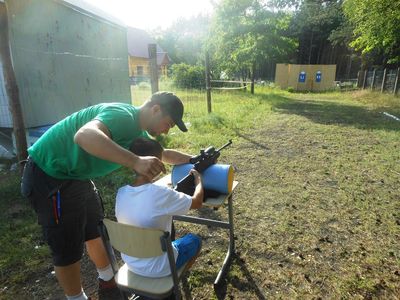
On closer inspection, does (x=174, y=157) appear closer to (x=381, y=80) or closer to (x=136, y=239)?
(x=136, y=239)

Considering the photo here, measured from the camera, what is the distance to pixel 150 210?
6.46 feet

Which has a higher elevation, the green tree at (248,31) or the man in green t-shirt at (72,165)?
the green tree at (248,31)

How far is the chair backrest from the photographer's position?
1807mm

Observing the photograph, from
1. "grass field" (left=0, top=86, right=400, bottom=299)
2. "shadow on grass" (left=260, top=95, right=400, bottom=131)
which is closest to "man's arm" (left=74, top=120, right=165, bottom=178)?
"grass field" (left=0, top=86, right=400, bottom=299)

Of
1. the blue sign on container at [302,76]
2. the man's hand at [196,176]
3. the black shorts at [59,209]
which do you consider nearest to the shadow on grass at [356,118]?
the man's hand at [196,176]

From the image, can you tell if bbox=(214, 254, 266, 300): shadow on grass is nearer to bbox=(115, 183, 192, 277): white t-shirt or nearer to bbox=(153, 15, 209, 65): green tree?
bbox=(115, 183, 192, 277): white t-shirt

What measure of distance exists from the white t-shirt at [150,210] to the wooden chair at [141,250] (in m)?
0.06

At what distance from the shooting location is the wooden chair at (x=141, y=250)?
182cm

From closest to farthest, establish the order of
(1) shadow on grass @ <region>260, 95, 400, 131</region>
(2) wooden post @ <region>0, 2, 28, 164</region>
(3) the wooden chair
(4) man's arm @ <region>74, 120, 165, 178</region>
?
(4) man's arm @ <region>74, 120, 165, 178</region> → (3) the wooden chair → (2) wooden post @ <region>0, 2, 28, 164</region> → (1) shadow on grass @ <region>260, 95, 400, 131</region>

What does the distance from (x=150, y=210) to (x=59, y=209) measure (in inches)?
26.2

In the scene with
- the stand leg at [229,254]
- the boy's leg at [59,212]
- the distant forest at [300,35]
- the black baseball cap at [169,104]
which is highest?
the distant forest at [300,35]

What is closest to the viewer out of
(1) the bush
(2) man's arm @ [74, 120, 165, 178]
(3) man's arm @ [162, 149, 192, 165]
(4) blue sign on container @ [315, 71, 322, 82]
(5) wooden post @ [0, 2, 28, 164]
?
(2) man's arm @ [74, 120, 165, 178]

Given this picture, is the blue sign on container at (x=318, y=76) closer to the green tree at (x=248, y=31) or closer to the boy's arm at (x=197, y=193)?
the green tree at (x=248, y=31)

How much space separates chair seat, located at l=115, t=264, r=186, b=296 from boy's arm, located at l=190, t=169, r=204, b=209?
19.3 inches
